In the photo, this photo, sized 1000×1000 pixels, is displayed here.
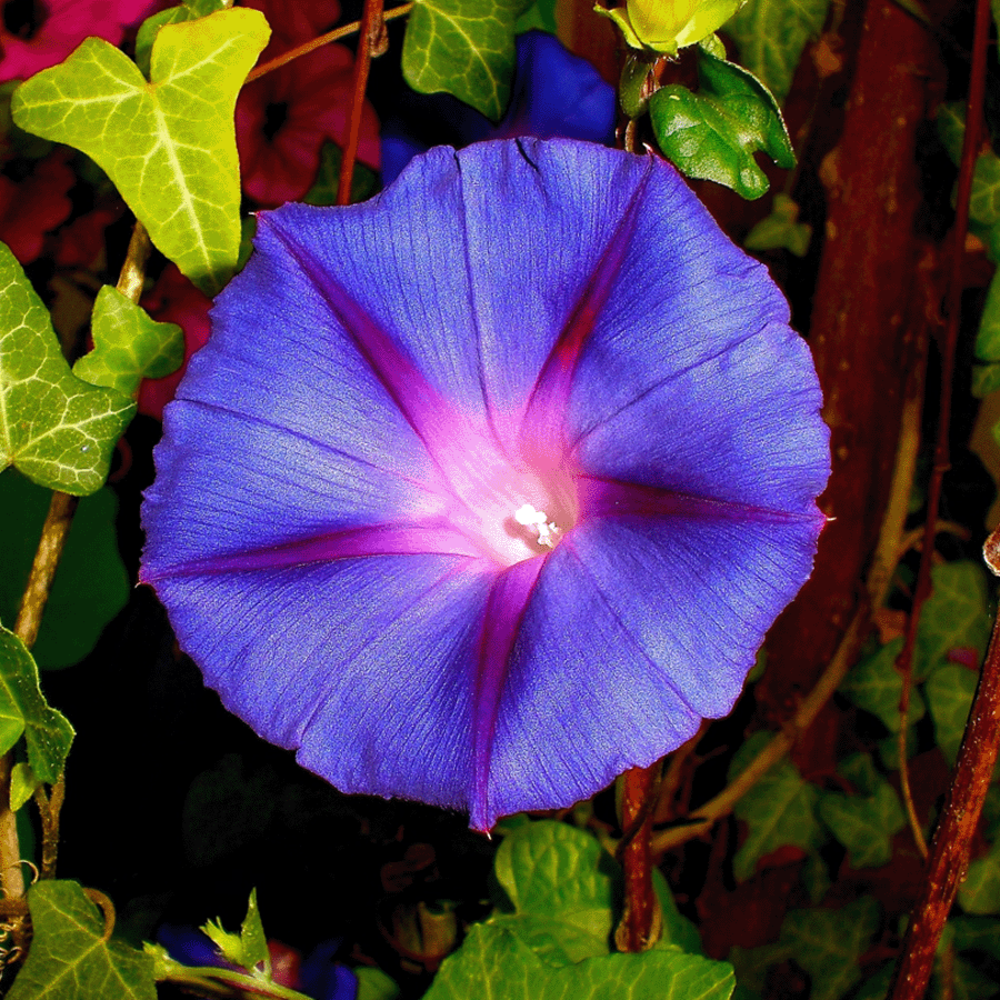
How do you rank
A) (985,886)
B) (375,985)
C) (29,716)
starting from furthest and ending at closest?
1. (985,886)
2. (375,985)
3. (29,716)

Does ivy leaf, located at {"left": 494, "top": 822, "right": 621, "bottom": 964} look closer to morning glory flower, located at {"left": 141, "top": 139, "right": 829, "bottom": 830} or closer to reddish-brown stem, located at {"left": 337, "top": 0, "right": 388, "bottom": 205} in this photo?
morning glory flower, located at {"left": 141, "top": 139, "right": 829, "bottom": 830}

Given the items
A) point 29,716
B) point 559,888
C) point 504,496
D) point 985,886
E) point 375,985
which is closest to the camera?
point 29,716

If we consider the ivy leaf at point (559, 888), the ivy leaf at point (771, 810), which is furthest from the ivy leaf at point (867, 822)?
the ivy leaf at point (559, 888)

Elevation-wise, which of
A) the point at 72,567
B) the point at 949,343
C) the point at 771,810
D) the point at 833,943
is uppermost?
the point at 949,343

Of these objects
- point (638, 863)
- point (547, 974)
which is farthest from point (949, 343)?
point (547, 974)

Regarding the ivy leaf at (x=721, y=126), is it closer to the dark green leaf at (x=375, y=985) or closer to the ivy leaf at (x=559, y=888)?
the ivy leaf at (x=559, y=888)

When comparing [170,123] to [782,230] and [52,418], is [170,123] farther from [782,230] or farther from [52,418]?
[782,230]

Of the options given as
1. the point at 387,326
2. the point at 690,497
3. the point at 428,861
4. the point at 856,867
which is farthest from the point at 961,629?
the point at 387,326

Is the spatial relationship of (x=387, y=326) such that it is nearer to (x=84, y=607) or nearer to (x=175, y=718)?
(x=84, y=607)
